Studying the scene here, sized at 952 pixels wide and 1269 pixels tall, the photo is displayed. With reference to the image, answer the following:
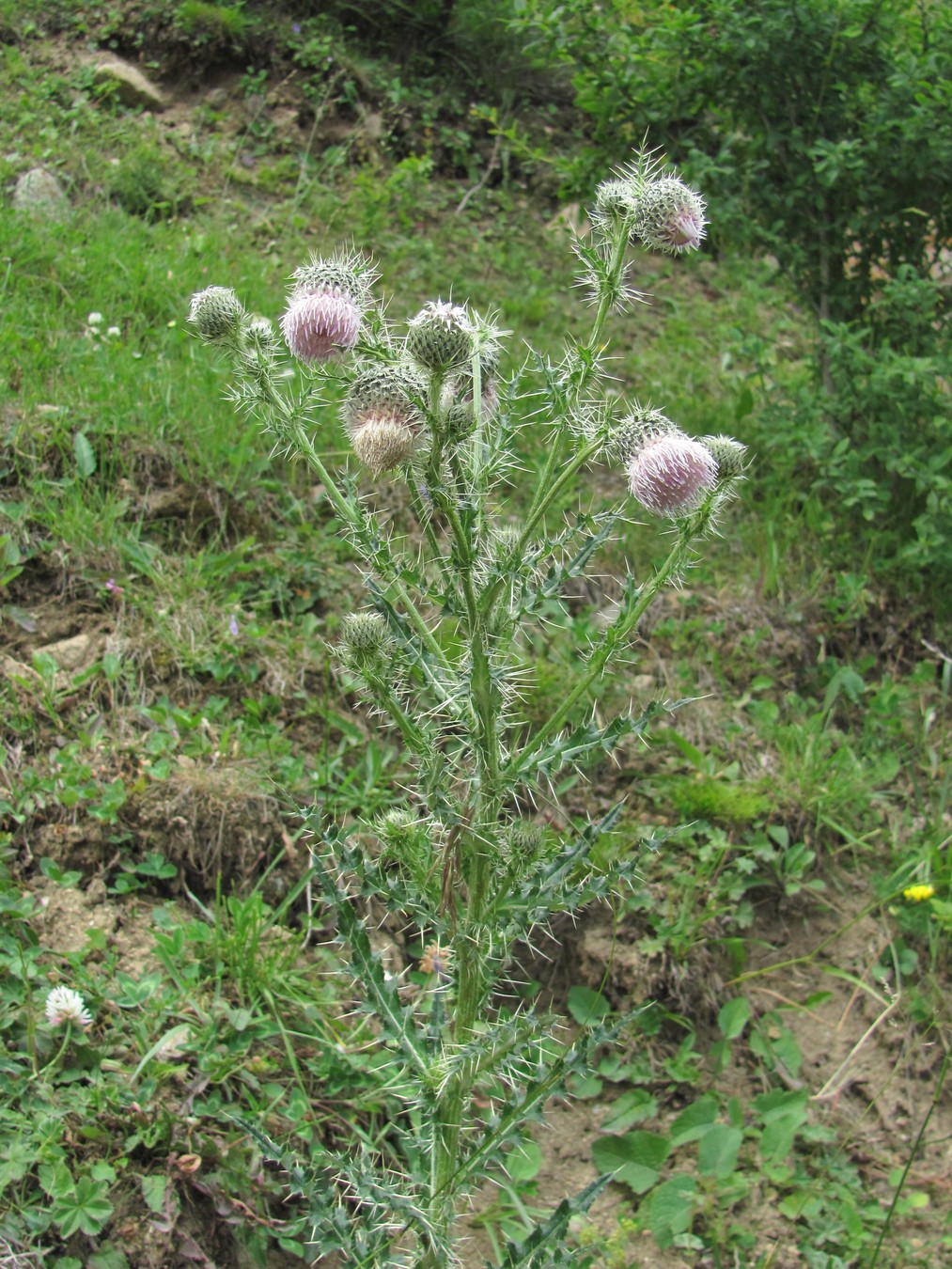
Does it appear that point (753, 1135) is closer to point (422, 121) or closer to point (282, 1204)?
point (282, 1204)

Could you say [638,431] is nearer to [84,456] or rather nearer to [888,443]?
[84,456]

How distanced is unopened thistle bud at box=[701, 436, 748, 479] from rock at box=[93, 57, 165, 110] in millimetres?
4719

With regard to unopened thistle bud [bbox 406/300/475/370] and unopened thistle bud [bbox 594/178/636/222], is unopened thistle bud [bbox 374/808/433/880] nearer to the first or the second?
unopened thistle bud [bbox 406/300/475/370]


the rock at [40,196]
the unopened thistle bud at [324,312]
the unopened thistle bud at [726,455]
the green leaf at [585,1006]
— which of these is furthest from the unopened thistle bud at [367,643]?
the rock at [40,196]

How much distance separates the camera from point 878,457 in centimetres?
382

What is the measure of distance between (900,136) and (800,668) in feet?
6.23

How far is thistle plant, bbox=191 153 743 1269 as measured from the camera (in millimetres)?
1748

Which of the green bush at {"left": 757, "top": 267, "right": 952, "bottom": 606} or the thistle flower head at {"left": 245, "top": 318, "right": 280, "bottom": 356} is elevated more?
the thistle flower head at {"left": 245, "top": 318, "right": 280, "bottom": 356}

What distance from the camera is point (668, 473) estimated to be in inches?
70.0

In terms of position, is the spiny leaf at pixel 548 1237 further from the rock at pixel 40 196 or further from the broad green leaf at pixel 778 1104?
the rock at pixel 40 196

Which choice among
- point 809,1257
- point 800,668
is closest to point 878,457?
point 800,668

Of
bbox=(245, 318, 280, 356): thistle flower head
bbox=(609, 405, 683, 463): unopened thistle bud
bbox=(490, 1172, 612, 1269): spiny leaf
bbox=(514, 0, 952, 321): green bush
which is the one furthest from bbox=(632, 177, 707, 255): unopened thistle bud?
bbox=(514, 0, 952, 321): green bush

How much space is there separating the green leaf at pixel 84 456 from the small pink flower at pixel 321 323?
1679mm

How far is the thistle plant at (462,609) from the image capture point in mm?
1748
